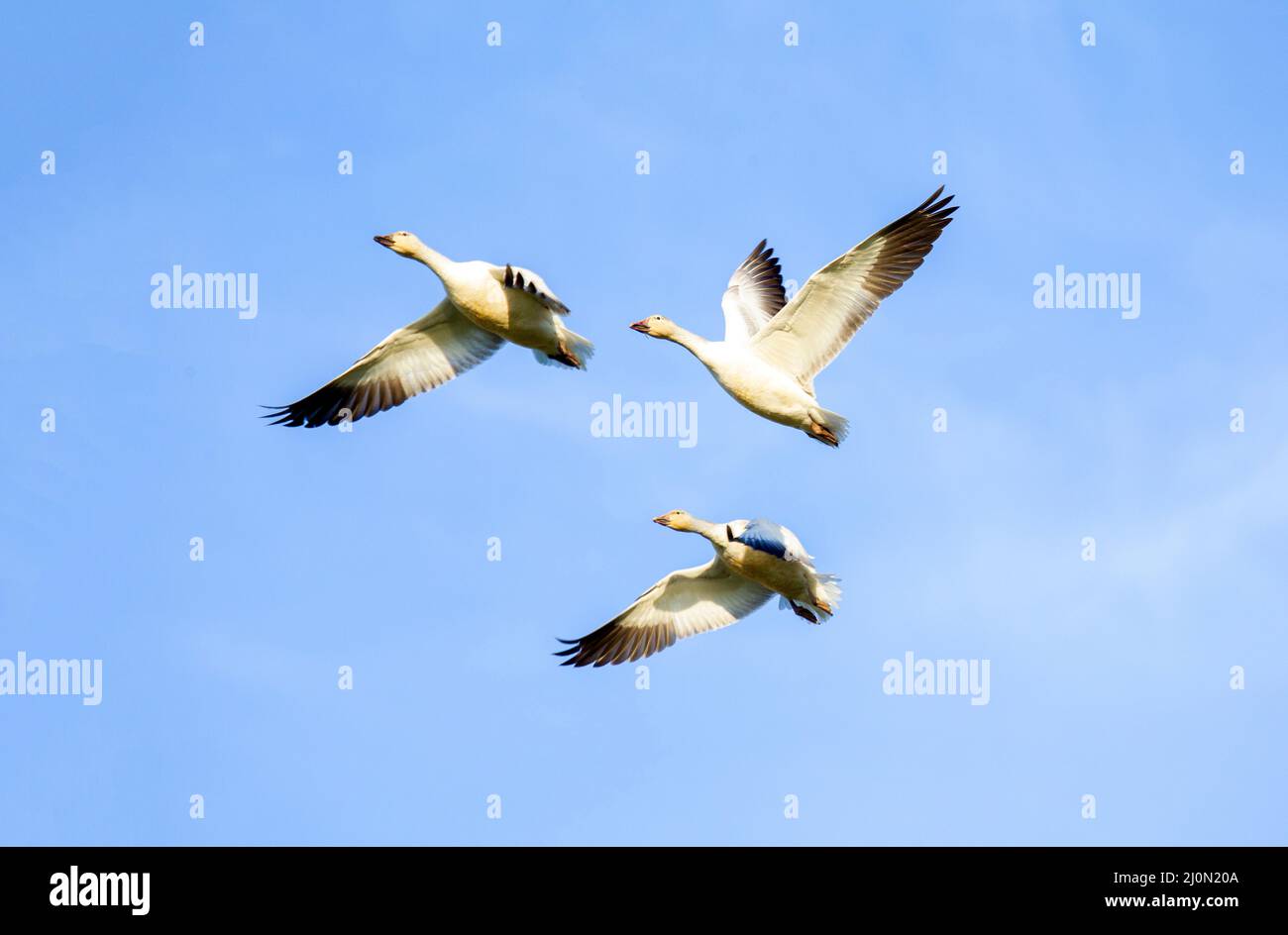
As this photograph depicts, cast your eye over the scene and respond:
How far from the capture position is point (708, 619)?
17.5 metres

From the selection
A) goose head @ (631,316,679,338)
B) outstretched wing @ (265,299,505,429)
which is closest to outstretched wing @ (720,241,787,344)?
goose head @ (631,316,679,338)

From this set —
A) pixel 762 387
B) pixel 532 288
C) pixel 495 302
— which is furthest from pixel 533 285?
pixel 762 387

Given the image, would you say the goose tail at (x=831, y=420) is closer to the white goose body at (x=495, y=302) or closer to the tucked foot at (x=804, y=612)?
the tucked foot at (x=804, y=612)

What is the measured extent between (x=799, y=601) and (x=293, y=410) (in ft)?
19.5

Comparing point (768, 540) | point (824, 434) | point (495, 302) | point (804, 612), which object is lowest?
point (804, 612)

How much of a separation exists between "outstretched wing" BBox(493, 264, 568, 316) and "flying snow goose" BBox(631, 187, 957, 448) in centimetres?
168

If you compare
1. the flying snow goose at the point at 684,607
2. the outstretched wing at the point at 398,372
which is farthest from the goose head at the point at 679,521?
the outstretched wing at the point at 398,372

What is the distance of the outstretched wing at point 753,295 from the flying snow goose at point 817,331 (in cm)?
137

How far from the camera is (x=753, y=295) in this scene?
20.0 m

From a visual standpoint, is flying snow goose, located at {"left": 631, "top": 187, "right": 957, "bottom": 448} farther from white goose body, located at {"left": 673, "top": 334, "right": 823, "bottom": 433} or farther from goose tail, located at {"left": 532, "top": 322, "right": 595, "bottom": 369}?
goose tail, located at {"left": 532, "top": 322, "right": 595, "bottom": 369}

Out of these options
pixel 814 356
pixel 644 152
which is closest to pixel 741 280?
pixel 644 152

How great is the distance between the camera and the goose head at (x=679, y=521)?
17334 mm

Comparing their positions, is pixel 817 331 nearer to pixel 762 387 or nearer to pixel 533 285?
pixel 762 387

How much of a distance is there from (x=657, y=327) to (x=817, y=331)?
1.65 metres
